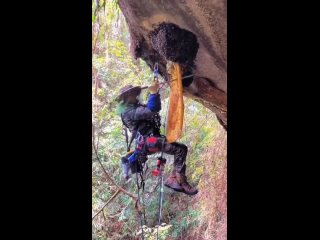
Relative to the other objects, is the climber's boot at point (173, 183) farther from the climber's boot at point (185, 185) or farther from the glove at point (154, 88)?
the glove at point (154, 88)

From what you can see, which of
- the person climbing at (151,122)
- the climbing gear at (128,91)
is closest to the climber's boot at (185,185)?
the person climbing at (151,122)

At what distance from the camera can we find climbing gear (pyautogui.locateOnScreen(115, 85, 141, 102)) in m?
3.53

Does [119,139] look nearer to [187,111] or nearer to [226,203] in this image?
[187,111]

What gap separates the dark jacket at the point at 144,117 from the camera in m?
3.55

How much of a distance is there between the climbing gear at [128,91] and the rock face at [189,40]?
19 cm

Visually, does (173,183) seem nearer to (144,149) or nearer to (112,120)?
(144,149)

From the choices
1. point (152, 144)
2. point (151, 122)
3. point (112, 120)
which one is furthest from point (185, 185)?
point (112, 120)

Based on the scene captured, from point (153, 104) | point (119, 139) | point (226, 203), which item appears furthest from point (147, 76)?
point (226, 203)

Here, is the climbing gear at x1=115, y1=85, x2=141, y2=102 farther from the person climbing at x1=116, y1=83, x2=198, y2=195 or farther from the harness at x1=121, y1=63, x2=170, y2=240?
the harness at x1=121, y1=63, x2=170, y2=240

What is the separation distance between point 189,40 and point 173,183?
0.94m

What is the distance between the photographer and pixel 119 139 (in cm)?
354

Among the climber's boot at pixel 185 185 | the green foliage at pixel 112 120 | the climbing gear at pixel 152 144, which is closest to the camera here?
the green foliage at pixel 112 120

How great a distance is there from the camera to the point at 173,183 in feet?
12.2

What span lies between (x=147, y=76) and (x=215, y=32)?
0.57 m
